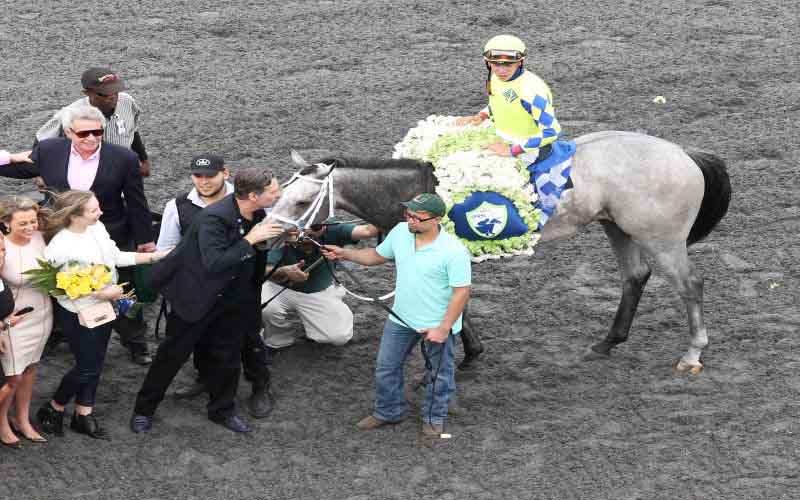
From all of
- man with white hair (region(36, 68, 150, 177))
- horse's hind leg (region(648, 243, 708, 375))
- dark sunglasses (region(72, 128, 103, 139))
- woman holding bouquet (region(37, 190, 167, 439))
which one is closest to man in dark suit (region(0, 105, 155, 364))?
dark sunglasses (region(72, 128, 103, 139))

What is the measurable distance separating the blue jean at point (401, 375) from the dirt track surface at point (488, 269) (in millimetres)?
154

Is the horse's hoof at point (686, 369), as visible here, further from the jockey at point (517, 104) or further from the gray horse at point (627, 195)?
the jockey at point (517, 104)

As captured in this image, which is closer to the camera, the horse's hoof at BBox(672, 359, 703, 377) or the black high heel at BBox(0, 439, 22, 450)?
the black high heel at BBox(0, 439, 22, 450)

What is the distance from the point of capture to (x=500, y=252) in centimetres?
764

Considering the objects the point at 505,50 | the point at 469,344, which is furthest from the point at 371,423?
the point at 505,50

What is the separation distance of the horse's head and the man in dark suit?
1.03 metres

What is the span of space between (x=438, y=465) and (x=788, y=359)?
261 cm

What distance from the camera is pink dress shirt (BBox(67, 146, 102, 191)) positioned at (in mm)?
7469

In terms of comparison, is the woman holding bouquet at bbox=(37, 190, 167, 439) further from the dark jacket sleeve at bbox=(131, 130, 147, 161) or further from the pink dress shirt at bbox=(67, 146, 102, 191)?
the dark jacket sleeve at bbox=(131, 130, 147, 161)

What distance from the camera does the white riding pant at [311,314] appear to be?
816 centimetres

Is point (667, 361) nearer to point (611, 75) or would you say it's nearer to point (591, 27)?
point (611, 75)

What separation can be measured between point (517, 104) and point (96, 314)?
2787mm

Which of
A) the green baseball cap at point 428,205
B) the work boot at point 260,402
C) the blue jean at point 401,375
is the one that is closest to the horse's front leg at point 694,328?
the blue jean at point 401,375

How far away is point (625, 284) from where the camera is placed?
827 cm
